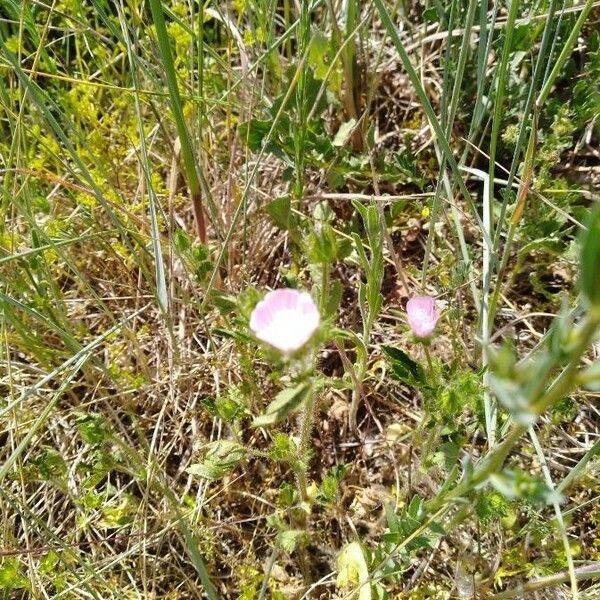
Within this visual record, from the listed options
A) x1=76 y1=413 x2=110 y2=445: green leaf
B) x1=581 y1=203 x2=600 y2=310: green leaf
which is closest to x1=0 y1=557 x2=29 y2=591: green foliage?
x1=76 y1=413 x2=110 y2=445: green leaf

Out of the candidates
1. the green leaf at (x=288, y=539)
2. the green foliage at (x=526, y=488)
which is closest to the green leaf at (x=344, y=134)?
the green leaf at (x=288, y=539)

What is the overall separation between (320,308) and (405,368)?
0.66ft

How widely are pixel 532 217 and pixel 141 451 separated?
873 mm

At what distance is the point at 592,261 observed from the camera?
54 centimetres

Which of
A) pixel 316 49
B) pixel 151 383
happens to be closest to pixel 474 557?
pixel 151 383

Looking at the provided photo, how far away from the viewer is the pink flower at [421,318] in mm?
1023

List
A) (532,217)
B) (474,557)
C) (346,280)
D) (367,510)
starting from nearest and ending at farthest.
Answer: (474,557) → (367,510) → (532,217) → (346,280)

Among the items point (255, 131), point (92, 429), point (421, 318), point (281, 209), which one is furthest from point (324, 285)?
point (255, 131)

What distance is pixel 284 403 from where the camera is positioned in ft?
2.73

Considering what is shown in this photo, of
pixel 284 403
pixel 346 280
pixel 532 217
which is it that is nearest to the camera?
pixel 284 403

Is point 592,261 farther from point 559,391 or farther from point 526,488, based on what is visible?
point 526,488

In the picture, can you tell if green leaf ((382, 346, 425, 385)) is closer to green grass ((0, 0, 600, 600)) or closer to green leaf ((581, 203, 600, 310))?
green grass ((0, 0, 600, 600))

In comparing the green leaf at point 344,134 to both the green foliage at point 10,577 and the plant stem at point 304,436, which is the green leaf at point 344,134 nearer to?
the plant stem at point 304,436

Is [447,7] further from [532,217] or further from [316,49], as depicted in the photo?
[532,217]
